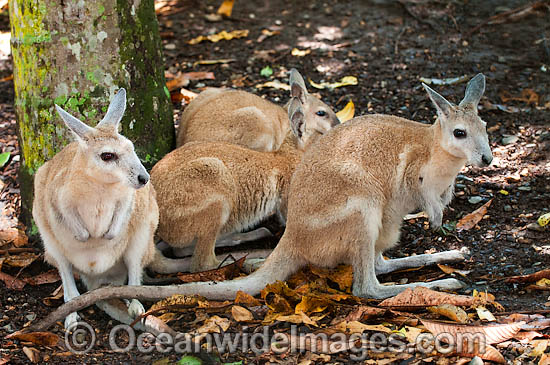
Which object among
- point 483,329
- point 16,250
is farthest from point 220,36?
point 483,329

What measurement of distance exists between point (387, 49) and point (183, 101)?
258 centimetres

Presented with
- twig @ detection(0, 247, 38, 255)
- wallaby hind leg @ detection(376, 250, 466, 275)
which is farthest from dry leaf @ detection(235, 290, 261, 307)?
twig @ detection(0, 247, 38, 255)

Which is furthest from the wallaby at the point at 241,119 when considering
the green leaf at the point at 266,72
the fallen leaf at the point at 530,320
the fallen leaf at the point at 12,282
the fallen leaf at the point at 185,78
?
the fallen leaf at the point at 530,320

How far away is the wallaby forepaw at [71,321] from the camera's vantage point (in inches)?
178

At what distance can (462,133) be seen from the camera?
4.73m

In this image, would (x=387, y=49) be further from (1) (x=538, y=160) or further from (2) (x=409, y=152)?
(2) (x=409, y=152)

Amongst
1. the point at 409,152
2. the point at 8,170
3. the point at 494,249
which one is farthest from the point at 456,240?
the point at 8,170

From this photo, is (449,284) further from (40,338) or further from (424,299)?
(40,338)

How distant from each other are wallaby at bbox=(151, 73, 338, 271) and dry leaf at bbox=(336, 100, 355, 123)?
1.36 m

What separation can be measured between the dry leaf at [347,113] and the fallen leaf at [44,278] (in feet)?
10.6

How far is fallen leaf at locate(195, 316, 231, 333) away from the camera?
433 centimetres

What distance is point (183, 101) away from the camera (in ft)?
25.2

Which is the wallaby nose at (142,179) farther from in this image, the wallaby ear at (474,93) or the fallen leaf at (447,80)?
the fallen leaf at (447,80)

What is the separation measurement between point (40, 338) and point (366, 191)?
7.36 feet
